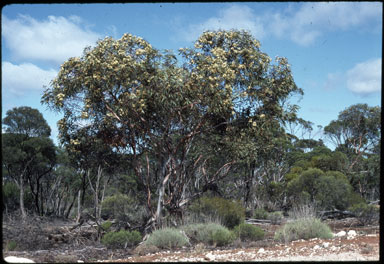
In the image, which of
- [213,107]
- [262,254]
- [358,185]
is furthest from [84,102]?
[358,185]

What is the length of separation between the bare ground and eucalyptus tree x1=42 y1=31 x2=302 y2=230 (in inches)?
101

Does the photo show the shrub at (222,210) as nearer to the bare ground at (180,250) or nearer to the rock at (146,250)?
the bare ground at (180,250)

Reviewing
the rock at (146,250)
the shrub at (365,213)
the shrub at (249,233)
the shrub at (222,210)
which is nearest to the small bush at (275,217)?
the shrub at (365,213)

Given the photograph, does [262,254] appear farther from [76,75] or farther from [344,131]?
[344,131]

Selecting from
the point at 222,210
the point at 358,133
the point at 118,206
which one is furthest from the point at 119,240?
the point at 358,133

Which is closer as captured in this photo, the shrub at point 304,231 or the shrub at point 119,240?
the shrub at point 304,231

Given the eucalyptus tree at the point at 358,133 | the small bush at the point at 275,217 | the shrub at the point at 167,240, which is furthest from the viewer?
the eucalyptus tree at the point at 358,133

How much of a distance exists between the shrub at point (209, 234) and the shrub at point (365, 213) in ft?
25.3

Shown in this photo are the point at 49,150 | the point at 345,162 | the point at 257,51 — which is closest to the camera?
the point at 257,51

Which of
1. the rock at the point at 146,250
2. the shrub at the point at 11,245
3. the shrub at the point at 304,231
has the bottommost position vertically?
the rock at the point at 146,250

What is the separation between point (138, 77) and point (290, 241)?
5.81m

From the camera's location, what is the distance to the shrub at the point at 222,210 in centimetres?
1363

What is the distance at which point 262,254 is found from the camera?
834 cm

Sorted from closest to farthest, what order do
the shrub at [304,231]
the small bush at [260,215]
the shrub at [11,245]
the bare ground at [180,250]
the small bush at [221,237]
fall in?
the bare ground at [180,250], the shrub at [11,245], the small bush at [221,237], the shrub at [304,231], the small bush at [260,215]
